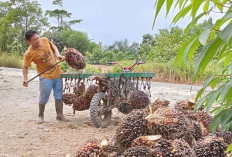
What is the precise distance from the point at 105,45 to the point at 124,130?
2925 centimetres

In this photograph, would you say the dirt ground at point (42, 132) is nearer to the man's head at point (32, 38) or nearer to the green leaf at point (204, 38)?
the man's head at point (32, 38)

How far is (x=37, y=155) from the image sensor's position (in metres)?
3.12

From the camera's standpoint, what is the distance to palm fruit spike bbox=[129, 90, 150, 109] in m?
4.10

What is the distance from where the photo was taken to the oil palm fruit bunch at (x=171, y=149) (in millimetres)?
1549

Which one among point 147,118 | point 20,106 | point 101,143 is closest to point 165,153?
point 147,118

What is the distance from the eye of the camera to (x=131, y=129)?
1869 millimetres


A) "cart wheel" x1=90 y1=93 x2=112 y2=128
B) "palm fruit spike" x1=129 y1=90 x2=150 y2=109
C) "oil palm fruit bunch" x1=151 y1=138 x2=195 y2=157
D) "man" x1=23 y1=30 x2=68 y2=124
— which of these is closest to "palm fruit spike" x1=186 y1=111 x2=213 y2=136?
"oil palm fruit bunch" x1=151 y1=138 x2=195 y2=157

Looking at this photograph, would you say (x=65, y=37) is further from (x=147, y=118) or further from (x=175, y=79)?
(x=147, y=118)

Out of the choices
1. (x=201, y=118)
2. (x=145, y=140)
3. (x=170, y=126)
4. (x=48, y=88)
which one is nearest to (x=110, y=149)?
(x=145, y=140)

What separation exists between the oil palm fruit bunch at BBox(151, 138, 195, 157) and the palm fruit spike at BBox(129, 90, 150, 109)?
8.05 ft

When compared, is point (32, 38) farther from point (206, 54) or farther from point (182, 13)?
point (206, 54)

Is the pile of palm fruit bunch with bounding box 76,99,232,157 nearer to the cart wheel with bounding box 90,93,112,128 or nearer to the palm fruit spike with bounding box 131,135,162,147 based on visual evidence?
the palm fruit spike with bounding box 131,135,162,147

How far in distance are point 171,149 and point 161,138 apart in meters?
0.11

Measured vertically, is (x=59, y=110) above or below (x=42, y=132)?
above
